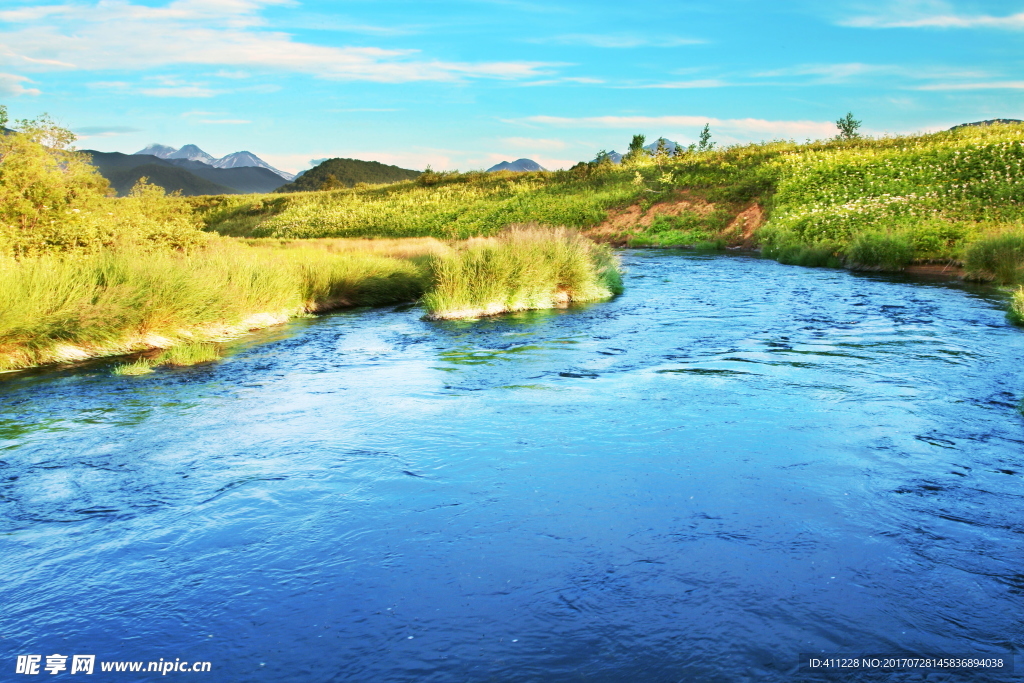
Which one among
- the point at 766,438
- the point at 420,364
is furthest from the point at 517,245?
the point at 766,438

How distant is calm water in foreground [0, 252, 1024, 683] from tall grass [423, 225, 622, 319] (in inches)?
230

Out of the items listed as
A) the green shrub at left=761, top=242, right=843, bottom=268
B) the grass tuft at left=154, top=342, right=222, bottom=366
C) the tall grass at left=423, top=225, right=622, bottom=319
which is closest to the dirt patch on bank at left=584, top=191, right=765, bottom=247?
the green shrub at left=761, top=242, right=843, bottom=268

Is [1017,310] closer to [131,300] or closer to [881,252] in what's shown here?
[881,252]

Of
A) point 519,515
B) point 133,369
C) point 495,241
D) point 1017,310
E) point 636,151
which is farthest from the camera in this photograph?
point 636,151

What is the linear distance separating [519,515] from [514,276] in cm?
1359

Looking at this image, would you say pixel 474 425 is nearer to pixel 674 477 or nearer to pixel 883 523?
pixel 674 477

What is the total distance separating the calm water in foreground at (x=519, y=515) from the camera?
17.0 feet

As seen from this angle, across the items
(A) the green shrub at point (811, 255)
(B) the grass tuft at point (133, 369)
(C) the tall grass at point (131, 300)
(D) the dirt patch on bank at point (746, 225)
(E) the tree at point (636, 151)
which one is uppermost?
(E) the tree at point (636, 151)

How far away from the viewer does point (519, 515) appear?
721cm

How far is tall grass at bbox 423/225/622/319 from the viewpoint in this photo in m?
19.6

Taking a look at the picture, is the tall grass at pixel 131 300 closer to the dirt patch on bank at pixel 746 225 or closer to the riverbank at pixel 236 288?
the riverbank at pixel 236 288

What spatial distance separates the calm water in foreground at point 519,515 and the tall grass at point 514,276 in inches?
230

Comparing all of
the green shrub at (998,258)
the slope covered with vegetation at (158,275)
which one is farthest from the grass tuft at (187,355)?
the green shrub at (998,258)

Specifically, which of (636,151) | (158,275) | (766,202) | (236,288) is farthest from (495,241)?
(636,151)
